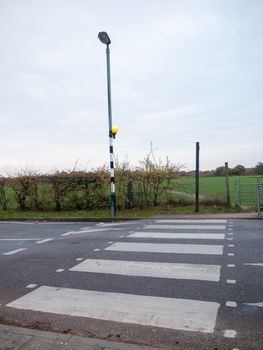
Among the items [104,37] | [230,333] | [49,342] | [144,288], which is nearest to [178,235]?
[144,288]

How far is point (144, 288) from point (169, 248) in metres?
2.65

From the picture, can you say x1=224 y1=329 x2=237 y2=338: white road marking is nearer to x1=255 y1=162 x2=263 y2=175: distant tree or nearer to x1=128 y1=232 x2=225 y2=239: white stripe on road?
x1=128 y1=232 x2=225 y2=239: white stripe on road

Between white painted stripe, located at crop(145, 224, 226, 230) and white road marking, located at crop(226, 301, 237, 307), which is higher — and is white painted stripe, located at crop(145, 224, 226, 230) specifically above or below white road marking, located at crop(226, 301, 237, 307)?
above

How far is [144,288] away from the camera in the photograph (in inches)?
205

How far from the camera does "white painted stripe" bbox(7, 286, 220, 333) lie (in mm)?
4059

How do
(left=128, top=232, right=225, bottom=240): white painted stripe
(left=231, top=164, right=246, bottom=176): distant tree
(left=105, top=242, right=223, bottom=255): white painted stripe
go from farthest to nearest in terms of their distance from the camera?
1. (left=231, top=164, right=246, bottom=176): distant tree
2. (left=128, top=232, right=225, bottom=240): white painted stripe
3. (left=105, top=242, right=223, bottom=255): white painted stripe

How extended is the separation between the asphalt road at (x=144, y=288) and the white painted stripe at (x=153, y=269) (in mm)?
16

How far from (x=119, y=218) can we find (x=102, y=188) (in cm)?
406

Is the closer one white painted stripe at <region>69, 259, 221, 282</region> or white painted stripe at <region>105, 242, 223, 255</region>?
white painted stripe at <region>69, 259, 221, 282</region>

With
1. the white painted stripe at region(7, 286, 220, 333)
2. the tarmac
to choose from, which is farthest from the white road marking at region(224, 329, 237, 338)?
the tarmac

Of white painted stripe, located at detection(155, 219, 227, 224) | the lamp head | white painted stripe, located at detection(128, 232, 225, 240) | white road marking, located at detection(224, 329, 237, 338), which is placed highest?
the lamp head

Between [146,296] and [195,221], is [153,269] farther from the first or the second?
[195,221]

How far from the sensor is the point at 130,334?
3781 mm

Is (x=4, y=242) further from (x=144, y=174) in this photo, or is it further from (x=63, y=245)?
(x=144, y=174)
